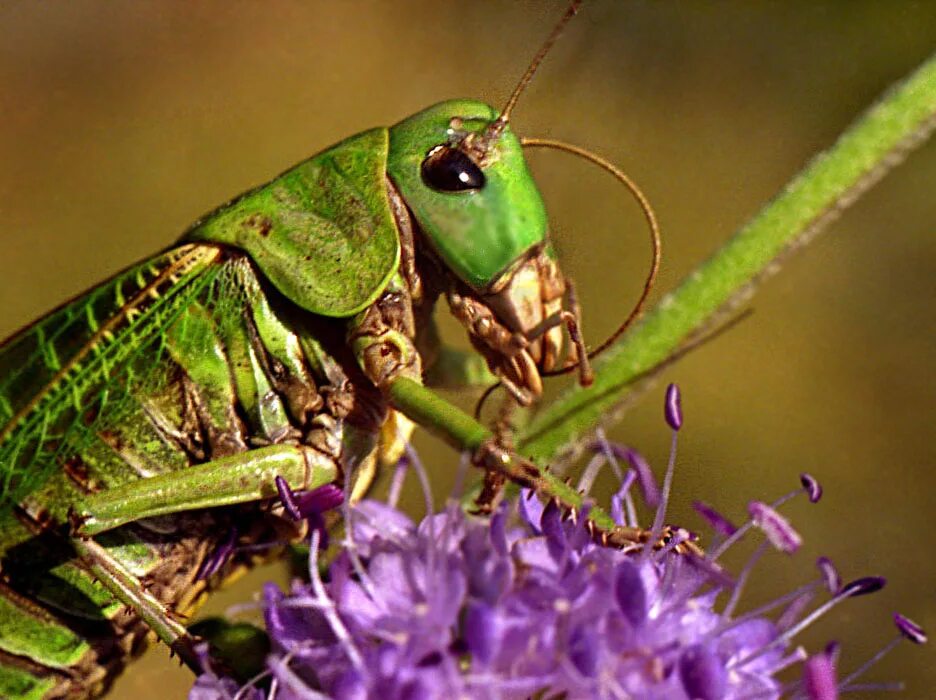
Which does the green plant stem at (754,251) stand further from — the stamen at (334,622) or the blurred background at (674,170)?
the blurred background at (674,170)

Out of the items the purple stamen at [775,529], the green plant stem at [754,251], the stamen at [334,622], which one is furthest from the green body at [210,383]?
the purple stamen at [775,529]

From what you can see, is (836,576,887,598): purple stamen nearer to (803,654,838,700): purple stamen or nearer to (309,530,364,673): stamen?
(803,654,838,700): purple stamen

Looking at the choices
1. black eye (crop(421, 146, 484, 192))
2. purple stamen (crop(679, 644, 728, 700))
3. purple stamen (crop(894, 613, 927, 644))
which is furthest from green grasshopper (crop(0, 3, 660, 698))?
purple stamen (crop(894, 613, 927, 644))

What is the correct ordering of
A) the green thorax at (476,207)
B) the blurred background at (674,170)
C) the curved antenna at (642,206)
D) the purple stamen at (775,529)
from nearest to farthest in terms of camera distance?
the purple stamen at (775,529), the green thorax at (476,207), the curved antenna at (642,206), the blurred background at (674,170)

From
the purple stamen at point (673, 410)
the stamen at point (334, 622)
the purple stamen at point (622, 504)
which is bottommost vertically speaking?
the purple stamen at point (622, 504)

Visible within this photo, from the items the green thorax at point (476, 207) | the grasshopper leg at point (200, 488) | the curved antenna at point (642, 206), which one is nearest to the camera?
the grasshopper leg at point (200, 488)

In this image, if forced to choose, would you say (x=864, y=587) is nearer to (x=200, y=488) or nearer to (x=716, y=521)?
(x=716, y=521)

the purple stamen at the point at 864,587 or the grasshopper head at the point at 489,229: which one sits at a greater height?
the grasshopper head at the point at 489,229
